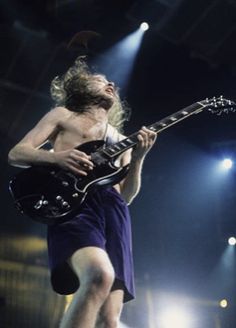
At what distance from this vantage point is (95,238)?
6.89 feet

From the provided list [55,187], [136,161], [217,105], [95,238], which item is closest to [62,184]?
[55,187]

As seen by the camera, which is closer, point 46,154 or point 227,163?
point 46,154

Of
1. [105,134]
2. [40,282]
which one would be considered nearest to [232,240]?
[40,282]

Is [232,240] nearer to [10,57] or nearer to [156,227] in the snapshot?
[156,227]

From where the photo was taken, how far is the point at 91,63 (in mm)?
5488

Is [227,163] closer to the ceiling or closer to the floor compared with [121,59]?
closer to the floor

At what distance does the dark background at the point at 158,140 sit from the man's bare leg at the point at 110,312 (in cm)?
335

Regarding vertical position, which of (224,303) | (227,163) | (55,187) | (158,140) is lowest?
(55,187)

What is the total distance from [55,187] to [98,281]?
45 centimetres

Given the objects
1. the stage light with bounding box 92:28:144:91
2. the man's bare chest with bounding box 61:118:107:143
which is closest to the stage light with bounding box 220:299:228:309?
A: the stage light with bounding box 92:28:144:91

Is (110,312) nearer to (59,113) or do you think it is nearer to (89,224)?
(89,224)

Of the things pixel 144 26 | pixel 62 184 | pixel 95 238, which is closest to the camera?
pixel 95 238

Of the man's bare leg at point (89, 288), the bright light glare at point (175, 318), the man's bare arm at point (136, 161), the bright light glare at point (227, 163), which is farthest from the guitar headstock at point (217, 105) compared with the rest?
the bright light glare at point (175, 318)

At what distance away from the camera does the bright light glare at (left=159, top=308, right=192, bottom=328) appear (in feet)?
23.0
